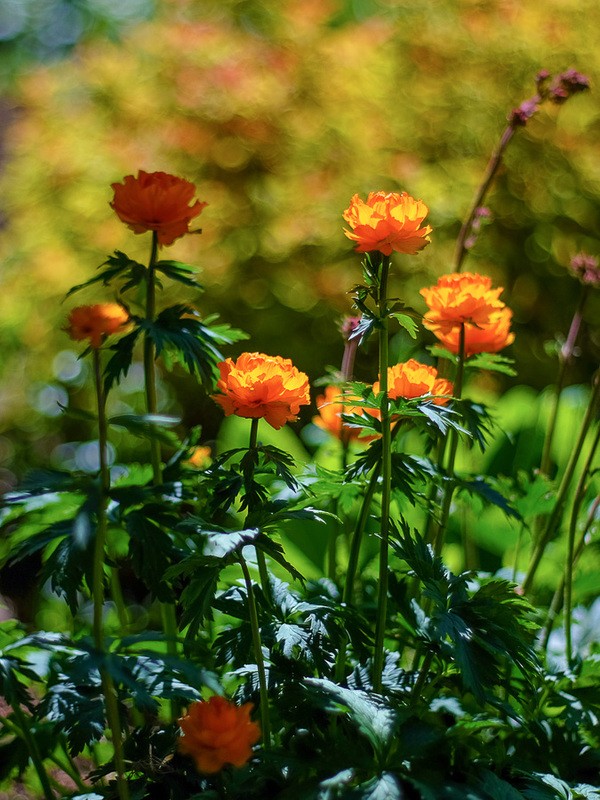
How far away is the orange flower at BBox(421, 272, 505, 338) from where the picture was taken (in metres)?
0.89

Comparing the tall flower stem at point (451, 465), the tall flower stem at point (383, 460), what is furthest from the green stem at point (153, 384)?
the tall flower stem at point (451, 465)

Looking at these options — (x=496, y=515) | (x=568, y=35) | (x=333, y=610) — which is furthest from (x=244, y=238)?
(x=333, y=610)

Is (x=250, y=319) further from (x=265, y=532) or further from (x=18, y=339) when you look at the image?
(x=265, y=532)

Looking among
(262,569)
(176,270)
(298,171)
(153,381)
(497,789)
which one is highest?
(176,270)

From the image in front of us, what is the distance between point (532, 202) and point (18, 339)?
1716 millimetres

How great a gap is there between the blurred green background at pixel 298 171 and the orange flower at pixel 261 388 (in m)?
1.36

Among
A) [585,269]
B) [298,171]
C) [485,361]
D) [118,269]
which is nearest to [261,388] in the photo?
[118,269]

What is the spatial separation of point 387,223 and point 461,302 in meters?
0.17

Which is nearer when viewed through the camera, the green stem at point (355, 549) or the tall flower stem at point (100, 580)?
the tall flower stem at point (100, 580)

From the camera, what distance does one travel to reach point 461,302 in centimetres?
89

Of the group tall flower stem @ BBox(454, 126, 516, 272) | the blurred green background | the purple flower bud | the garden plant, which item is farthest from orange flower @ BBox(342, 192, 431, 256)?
the blurred green background

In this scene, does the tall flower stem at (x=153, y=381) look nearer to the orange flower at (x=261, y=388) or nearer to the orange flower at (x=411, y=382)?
the orange flower at (x=261, y=388)

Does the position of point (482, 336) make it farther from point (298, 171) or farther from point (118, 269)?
point (298, 171)

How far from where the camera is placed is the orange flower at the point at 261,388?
766 millimetres
